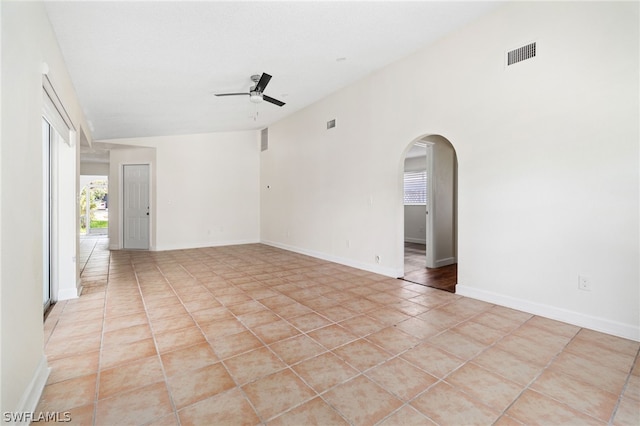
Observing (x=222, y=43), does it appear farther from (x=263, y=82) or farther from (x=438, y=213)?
(x=438, y=213)

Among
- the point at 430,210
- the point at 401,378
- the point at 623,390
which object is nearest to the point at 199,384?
the point at 401,378

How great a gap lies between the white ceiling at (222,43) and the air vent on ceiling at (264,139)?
2656 millimetres

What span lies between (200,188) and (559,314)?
24.2 ft

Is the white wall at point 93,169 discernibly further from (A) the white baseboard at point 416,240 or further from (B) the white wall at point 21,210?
(A) the white baseboard at point 416,240

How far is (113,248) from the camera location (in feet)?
24.2

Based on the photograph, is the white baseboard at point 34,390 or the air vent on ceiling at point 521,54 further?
the air vent on ceiling at point 521,54

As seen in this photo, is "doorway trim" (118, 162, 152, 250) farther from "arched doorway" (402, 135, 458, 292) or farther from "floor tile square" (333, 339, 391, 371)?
"floor tile square" (333, 339, 391, 371)

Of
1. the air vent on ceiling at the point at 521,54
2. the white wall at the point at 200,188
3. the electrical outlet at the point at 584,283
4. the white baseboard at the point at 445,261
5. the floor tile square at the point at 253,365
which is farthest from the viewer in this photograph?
the white wall at the point at 200,188

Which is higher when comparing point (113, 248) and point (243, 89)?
point (243, 89)

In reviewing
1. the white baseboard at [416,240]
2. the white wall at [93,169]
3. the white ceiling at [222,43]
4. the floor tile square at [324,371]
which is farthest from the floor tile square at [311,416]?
the white wall at [93,169]

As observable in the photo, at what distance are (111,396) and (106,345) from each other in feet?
2.64

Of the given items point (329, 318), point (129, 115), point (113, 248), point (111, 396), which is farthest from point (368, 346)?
point (113, 248)

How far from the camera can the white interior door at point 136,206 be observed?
7375 mm

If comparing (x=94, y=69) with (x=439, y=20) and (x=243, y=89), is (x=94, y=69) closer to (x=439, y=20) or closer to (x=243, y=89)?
(x=243, y=89)
